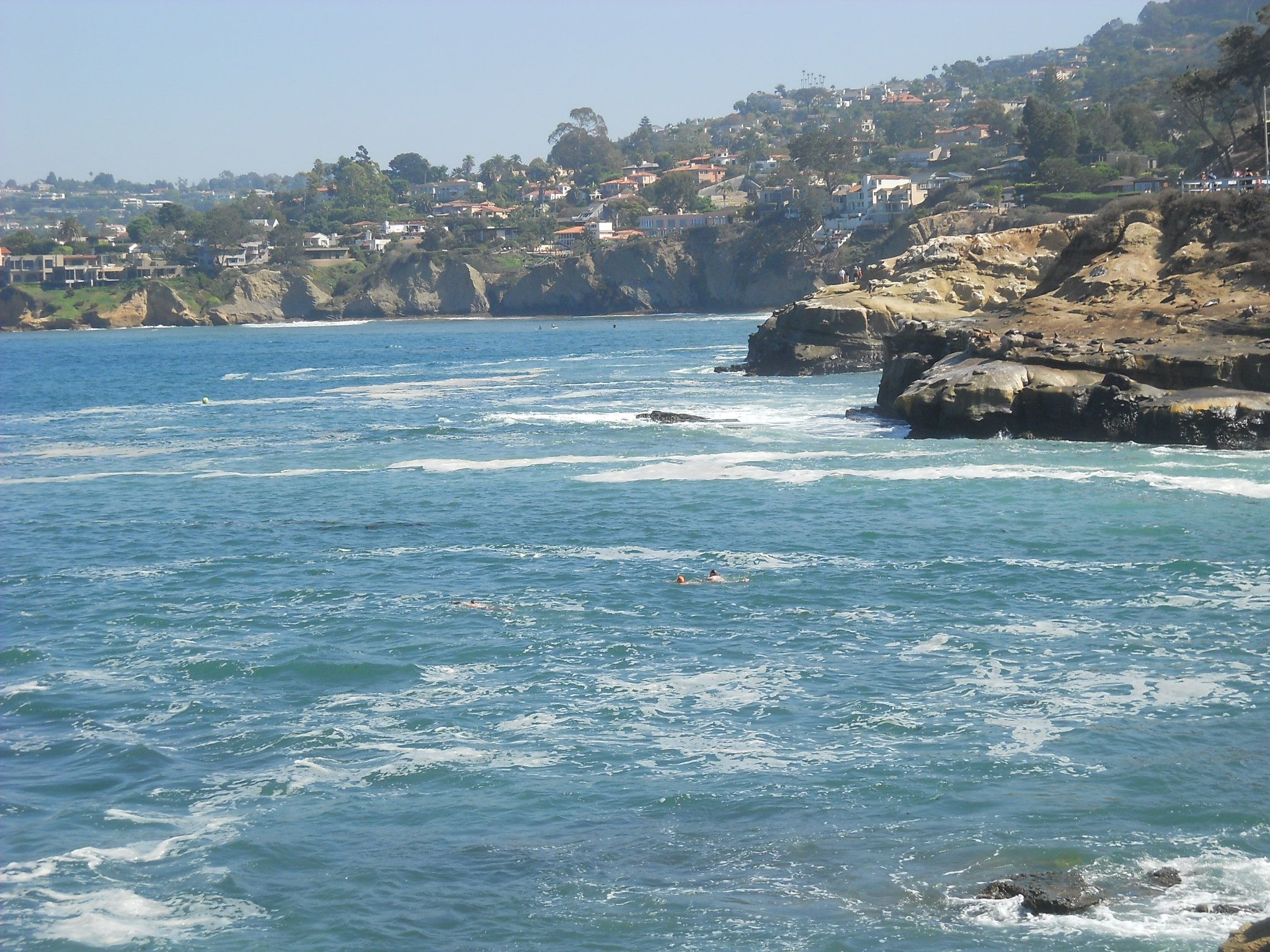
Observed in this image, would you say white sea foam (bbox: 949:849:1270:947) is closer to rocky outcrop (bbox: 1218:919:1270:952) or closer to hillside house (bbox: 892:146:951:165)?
rocky outcrop (bbox: 1218:919:1270:952)

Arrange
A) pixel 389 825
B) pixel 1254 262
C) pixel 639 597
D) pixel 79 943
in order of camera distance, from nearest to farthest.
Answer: pixel 79 943, pixel 389 825, pixel 639 597, pixel 1254 262

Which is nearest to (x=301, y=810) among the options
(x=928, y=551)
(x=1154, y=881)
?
(x=1154, y=881)

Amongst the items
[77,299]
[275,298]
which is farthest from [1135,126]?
[77,299]

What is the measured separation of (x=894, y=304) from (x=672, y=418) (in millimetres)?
22304

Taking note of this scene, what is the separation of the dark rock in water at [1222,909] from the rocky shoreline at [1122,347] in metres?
24.4

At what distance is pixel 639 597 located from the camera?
73.6 ft

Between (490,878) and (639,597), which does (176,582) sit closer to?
(639,597)

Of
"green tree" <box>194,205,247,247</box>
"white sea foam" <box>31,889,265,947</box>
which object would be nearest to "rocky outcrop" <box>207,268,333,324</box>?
"green tree" <box>194,205,247,247</box>

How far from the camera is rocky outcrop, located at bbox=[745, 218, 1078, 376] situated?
206 feet

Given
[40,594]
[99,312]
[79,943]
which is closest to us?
[79,943]

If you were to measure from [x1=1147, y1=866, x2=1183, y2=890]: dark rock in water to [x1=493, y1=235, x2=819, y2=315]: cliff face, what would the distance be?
141 m

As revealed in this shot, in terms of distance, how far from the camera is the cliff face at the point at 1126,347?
3506 cm

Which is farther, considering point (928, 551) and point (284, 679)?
point (928, 551)

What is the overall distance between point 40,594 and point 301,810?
12214mm
